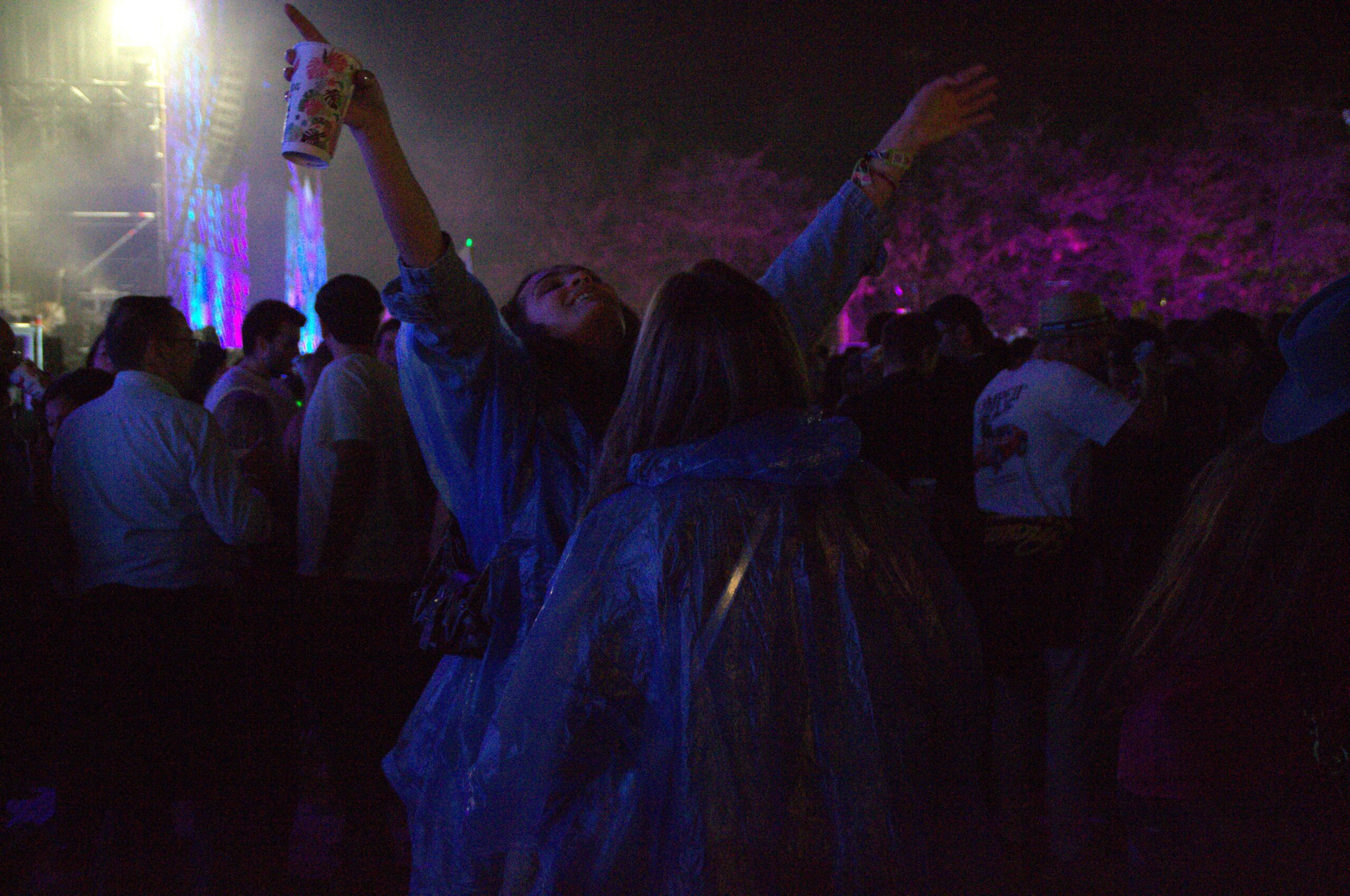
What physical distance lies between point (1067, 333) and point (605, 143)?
2937 cm

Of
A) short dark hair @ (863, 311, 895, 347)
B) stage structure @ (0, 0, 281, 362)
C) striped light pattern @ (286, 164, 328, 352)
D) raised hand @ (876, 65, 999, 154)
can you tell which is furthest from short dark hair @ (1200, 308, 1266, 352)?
striped light pattern @ (286, 164, 328, 352)

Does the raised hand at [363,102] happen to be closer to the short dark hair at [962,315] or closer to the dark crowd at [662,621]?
the dark crowd at [662,621]

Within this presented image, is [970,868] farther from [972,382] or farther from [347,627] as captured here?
[972,382]

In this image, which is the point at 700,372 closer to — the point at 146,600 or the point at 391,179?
the point at 391,179

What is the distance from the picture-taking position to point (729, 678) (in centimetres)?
159

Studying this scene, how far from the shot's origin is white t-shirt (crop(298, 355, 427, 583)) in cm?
381

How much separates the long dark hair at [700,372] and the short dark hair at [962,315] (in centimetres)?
469

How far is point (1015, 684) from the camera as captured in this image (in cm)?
451

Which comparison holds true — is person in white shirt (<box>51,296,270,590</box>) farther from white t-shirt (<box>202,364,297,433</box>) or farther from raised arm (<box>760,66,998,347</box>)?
raised arm (<box>760,66,998,347</box>)

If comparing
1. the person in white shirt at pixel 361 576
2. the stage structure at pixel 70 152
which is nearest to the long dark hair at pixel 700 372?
the person in white shirt at pixel 361 576

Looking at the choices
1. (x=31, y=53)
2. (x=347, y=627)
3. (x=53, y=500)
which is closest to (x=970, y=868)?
(x=347, y=627)

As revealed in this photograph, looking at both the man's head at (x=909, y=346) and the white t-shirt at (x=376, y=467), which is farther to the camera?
the man's head at (x=909, y=346)

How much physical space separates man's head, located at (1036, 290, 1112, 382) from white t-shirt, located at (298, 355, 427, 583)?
258 centimetres

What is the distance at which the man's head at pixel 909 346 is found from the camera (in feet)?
16.9
